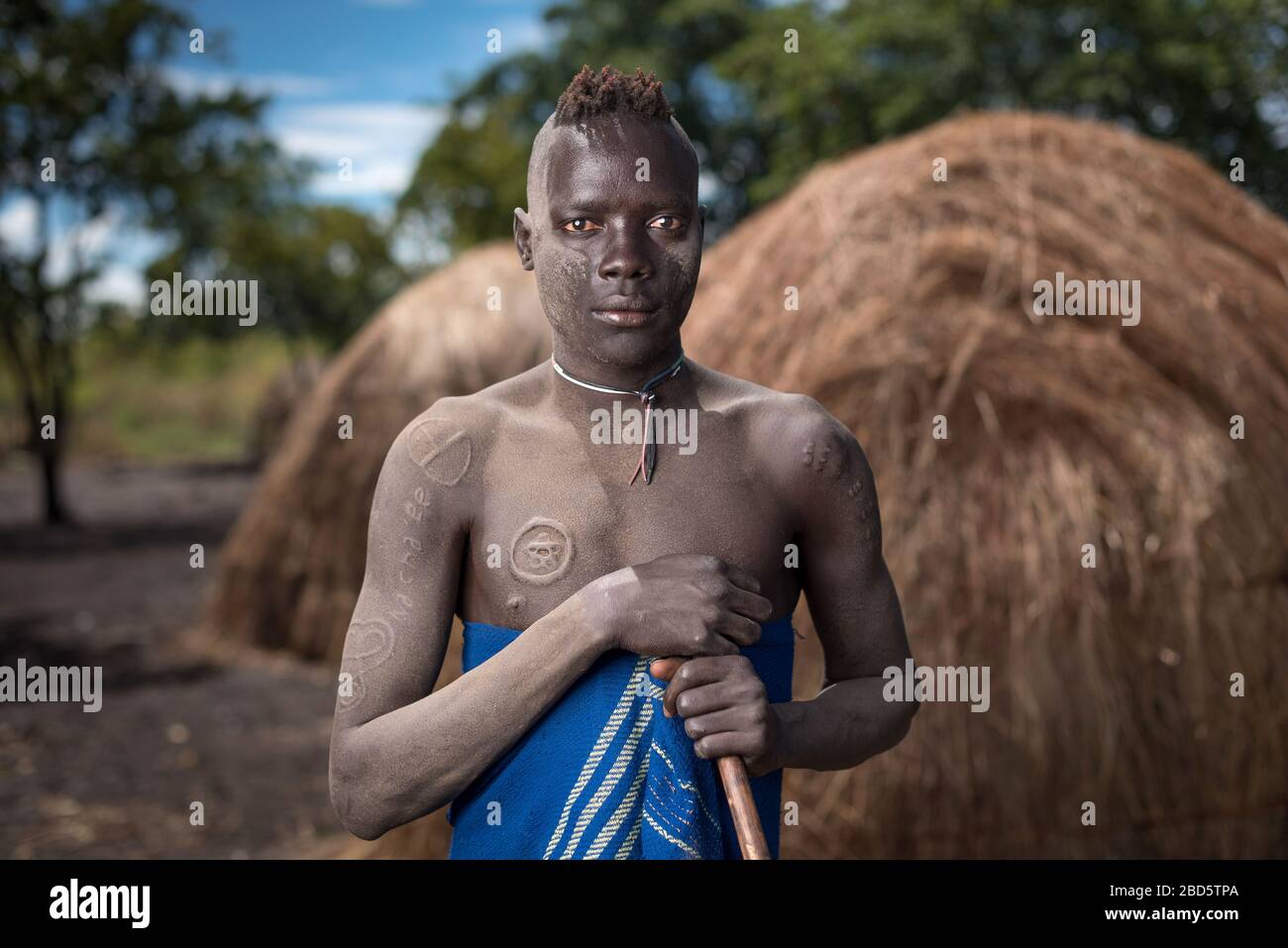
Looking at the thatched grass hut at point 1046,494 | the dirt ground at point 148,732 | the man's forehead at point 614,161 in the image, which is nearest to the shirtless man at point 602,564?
the man's forehead at point 614,161

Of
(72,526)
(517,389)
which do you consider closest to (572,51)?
(72,526)

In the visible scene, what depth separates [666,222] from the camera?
1.68m

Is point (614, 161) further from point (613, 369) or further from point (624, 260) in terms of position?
point (613, 369)

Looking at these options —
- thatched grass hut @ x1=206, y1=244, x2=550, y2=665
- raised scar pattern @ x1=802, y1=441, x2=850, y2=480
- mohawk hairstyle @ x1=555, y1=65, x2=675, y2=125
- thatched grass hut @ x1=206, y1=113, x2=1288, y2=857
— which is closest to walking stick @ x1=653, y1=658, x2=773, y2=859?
raised scar pattern @ x1=802, y1=441, x2=850, y2=480

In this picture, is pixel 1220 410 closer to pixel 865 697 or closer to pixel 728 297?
pixel 728 297

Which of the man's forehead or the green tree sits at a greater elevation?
the green tree

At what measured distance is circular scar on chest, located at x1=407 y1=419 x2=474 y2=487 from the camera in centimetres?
176

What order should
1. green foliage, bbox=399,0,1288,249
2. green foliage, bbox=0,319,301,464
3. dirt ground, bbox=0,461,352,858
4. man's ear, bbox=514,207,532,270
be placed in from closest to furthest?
1. man's ear, bbox=514,207,532,270
2. dirt ground, bbox=0,461,352,858
3. green foliage, bbox=399,0,1288,249
4. green foliage, bbox=0,319,301,464

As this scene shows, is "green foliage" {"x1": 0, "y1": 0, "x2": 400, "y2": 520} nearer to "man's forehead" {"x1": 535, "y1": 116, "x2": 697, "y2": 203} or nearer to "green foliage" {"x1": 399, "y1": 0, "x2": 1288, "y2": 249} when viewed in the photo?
"green foliage" {"x1": 399, "y1": 0, "x2": 1288, "y2": 249}

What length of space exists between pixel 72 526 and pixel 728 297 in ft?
40.2

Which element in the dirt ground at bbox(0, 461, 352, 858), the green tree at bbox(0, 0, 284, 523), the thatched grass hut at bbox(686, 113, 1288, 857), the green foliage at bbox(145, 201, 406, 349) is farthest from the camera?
the green foliage at bbox(145, 201, 406, 349)

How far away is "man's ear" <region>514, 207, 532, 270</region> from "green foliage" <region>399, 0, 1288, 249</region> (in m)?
4.47

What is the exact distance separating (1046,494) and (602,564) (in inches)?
102

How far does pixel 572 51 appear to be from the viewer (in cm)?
1673
